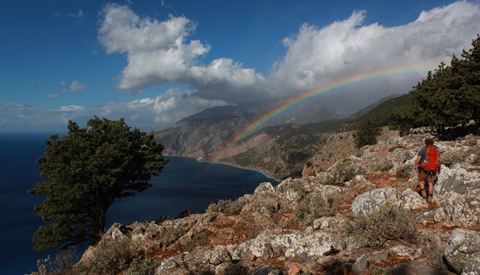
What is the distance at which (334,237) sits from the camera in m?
6.20

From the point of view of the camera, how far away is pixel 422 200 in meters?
7.45

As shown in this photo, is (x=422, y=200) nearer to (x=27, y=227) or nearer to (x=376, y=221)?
(x=376, y=221)

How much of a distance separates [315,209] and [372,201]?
207 centimetres

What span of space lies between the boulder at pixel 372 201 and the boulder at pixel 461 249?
2.86 meters

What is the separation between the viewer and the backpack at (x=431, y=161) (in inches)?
306

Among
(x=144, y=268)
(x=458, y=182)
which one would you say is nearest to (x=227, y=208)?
(x=144, y=268)

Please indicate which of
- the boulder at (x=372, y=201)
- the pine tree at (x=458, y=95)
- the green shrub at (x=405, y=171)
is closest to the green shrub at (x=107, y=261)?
the boulder at (x=372, y=201)

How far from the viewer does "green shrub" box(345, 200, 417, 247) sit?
18.0 ft

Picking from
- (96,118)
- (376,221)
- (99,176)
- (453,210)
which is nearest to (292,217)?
(376,221)

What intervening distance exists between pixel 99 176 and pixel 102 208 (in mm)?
3872

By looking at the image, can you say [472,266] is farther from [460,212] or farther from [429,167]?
[429,167]

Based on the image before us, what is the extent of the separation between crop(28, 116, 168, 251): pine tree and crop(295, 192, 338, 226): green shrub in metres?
13.6

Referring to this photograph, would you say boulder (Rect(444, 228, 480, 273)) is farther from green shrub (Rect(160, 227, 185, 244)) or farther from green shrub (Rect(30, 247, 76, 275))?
green shrub (Rect(30, 247, 76, 275))

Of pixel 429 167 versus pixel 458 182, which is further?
pixel 429 167
